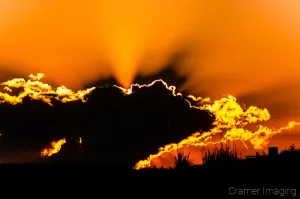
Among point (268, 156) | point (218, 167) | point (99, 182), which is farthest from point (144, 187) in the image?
point (268, 156)

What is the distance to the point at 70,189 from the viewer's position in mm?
22438

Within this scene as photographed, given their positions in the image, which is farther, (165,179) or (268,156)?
(268,156)

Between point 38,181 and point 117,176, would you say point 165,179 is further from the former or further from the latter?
point 38,181

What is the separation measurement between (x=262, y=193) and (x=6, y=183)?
11043mm

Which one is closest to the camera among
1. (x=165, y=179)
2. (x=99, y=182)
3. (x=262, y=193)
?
(x=262, y=193)

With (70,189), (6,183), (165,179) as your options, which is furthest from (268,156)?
(6,183)

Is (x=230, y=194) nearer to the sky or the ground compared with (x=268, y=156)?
nearer to the ground

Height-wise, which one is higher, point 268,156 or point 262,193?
point 268,156

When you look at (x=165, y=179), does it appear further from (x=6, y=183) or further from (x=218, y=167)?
(x=6, y=183)

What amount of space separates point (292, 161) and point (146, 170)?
6230mm

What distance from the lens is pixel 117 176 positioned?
22141mm

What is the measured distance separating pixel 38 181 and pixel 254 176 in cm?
936

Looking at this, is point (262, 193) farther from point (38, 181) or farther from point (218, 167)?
point (38, 181)

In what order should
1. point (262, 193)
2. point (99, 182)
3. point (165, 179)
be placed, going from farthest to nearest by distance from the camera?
point (99, 182)
point (165, 179)
point (262, 193)
